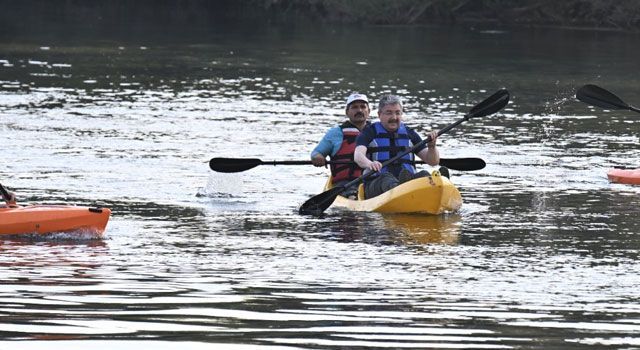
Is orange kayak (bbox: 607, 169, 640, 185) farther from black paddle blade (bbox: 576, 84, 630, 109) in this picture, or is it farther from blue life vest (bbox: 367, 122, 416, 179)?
blue life vest (bbox: 367, 122, 416, 179)

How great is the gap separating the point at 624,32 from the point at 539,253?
38722mm

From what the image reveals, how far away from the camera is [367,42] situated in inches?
1767

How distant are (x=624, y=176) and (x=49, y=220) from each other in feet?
22.8

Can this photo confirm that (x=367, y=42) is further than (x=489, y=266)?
Yes

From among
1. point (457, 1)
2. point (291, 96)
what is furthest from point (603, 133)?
point (457, 1)

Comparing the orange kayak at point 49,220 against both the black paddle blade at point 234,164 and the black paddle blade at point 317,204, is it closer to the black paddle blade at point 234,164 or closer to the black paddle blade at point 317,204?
the black paddle blade at point 317,204

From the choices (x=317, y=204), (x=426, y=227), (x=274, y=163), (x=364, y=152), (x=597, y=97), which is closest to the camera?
(x=426, y=227)

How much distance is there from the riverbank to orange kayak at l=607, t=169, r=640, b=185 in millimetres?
32584

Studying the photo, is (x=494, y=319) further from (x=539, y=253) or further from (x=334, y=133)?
(x=334, y=133)

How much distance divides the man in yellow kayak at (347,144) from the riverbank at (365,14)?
3351cm

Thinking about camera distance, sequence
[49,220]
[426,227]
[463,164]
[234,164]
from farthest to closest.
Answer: [234,164] → [463,164] → [426,227] → [49,220]

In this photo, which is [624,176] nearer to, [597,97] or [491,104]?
[597,97]

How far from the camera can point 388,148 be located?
14.8m

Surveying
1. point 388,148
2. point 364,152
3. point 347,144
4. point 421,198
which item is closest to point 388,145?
point 388,148
